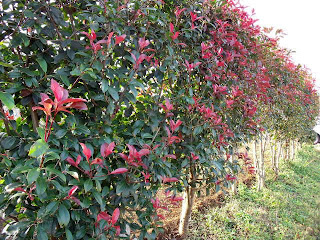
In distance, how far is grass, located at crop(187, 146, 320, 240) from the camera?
3.30 meters

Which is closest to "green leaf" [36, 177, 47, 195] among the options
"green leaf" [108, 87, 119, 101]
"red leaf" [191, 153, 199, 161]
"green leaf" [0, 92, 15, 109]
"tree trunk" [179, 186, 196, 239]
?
"green leaf" [0, 92, 15, 109]

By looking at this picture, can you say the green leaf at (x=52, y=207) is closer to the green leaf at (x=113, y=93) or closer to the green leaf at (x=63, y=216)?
the green leaf at (x=63, y=216)

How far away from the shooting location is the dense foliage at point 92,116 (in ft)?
3.57

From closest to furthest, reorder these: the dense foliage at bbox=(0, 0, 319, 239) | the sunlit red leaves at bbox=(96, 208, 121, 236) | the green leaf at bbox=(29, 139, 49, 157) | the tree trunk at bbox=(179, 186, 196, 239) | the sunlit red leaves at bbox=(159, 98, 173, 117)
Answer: the green leaf at bbox=(29, 139, 49, 157)
the dense foliage at bbox=(0, 0, 319, 239)
the sunlit red leaves at bbox=(96, 208, 121, 236)
the sunlit red leaves at bbox=(159, 98, 173, 117)
the tree trunk at bbox=(179, 186, 196, 239)

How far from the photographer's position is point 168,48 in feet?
5.65

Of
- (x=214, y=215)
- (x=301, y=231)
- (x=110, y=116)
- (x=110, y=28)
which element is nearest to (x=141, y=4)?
(x=110, y=28)

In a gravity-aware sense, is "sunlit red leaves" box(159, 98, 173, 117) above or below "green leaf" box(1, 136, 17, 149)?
above

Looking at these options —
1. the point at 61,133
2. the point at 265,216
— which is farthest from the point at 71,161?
the point at 265,216

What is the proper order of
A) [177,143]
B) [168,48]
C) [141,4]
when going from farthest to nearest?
[177,143]
[168,48]
[141,4]

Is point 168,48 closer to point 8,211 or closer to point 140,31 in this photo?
point 140,31

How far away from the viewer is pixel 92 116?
1.40 m

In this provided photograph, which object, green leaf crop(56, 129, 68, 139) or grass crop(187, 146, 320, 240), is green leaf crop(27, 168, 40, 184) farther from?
grass crop(187, 146, 320, 240)

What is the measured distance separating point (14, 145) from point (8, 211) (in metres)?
0.31

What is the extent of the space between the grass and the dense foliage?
1.31 metres
